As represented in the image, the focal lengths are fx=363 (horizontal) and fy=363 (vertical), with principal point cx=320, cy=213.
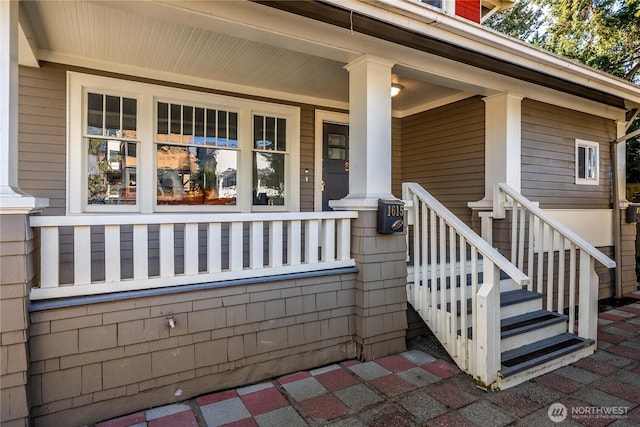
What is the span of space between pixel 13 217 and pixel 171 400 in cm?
149

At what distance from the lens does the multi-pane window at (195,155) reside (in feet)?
13.6

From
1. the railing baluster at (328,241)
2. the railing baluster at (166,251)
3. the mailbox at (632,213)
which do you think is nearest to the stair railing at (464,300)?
the railing baluster at (328,241)

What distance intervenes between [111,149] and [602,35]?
10783 millimetres

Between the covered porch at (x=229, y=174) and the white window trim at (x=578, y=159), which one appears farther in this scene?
the white window trim at (x=578, y=159)

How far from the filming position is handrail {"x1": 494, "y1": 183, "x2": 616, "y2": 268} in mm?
3160

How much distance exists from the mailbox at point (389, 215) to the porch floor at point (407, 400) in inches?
44.4

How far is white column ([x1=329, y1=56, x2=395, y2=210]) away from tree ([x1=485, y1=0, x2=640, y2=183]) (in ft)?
26.9

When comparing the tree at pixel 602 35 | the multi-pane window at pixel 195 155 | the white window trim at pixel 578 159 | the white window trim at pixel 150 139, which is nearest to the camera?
the white window trim at pixel 150 139

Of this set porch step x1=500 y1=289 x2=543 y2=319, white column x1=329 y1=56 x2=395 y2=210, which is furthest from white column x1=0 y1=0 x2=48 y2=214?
porch step x1=500 y1=289 x2=543 y2=319

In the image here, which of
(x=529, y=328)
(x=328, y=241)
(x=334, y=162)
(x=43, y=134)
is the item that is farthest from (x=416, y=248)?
(x=43, y=134)

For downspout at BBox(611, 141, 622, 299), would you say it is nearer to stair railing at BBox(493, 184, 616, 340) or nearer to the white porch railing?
stair railing at BBox(493, 184, 616, 340)

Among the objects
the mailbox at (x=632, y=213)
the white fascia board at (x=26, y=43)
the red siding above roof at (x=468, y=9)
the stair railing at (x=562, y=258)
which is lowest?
the stair railing at (x=562, y=258)

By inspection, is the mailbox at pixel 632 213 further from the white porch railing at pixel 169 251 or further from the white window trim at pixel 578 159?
the white porch railing at pixel 169 251

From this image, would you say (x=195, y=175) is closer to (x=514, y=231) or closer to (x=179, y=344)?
(x=179, y=344)
